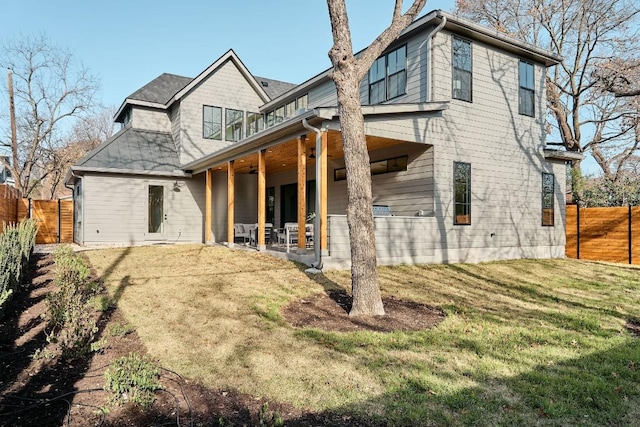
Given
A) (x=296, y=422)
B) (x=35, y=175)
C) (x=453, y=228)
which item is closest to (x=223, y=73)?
(x=453, y=228)

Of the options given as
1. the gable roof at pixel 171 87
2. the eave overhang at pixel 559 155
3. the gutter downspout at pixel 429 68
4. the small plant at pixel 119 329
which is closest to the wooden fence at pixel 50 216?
the gable roof at pixel 171 87

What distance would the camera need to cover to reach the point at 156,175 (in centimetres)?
1504

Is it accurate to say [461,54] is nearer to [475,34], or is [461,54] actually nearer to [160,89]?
[475,34]

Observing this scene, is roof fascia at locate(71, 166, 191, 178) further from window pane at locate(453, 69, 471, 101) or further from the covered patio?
window pane at locate(453, 69, 471, 101)

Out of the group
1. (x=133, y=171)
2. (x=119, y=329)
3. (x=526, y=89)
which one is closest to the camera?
(x=119, y=329)

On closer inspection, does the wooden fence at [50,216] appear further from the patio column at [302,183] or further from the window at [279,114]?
the patio column at [302,183]

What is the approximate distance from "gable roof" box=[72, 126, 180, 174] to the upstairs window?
152 cm

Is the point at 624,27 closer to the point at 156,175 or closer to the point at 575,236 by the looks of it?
the point at 575,236

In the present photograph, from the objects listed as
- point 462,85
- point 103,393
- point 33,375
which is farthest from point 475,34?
point 33,375

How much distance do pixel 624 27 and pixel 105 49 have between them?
966 inches

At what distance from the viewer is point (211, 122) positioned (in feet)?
54.8

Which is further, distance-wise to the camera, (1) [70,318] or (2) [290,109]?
(2) [290,109]

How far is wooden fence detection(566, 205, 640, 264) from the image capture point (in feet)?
39.8

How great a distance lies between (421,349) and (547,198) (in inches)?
431
